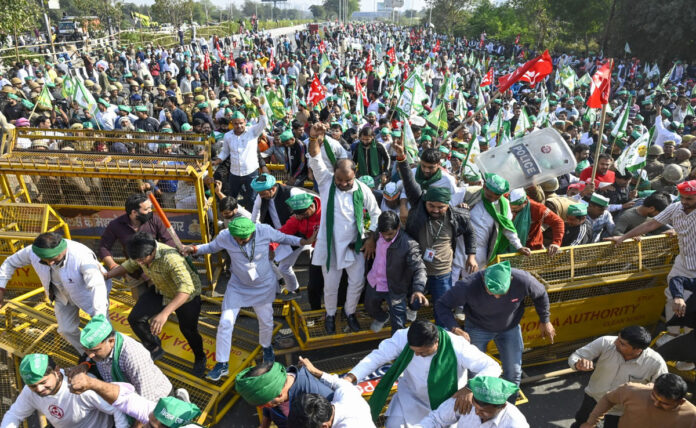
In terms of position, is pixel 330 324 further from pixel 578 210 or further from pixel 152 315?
pixel 578 210

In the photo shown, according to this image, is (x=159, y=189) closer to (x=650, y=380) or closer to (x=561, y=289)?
(x=561, y=289)

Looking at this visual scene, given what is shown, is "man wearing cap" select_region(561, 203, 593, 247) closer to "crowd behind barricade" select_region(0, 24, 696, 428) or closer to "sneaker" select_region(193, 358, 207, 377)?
"crowd behind barricade" select_region(0, 24, 696, 428)

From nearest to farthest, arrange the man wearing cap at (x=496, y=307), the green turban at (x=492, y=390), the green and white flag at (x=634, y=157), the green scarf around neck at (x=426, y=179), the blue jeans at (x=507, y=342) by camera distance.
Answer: the green turban at (x=492, y=390), the man wearing cap at (x=496, y=307), the blue jeans at (x=507, y=342), the green scarf around neck at (x=426, y=179), the green and white flag at (x=634, y=157)

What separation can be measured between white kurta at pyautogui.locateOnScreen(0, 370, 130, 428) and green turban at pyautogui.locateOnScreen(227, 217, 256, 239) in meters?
1.76

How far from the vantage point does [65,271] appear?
4.31 meters

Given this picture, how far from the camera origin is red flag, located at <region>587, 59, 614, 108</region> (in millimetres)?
7262

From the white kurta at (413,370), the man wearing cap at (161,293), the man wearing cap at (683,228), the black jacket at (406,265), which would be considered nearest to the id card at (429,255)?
the black jacket at (406,265)

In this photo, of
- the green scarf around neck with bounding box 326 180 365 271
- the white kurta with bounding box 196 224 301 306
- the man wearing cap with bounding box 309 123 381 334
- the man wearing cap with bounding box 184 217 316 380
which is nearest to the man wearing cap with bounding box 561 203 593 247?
the man wearing cap with bounding box 309 123 381 334

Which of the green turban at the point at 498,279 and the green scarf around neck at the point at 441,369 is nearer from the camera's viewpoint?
the green scarf around neck at the point at 441,369

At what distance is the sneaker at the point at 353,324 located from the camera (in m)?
5.23

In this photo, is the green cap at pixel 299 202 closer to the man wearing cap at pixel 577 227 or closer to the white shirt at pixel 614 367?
the white shirt at pixel 614 367

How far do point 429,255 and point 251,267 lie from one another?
1807mm

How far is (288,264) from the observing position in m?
5.74

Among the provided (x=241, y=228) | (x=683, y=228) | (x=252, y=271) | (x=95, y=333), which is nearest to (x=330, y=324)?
(x=252, y=271)
